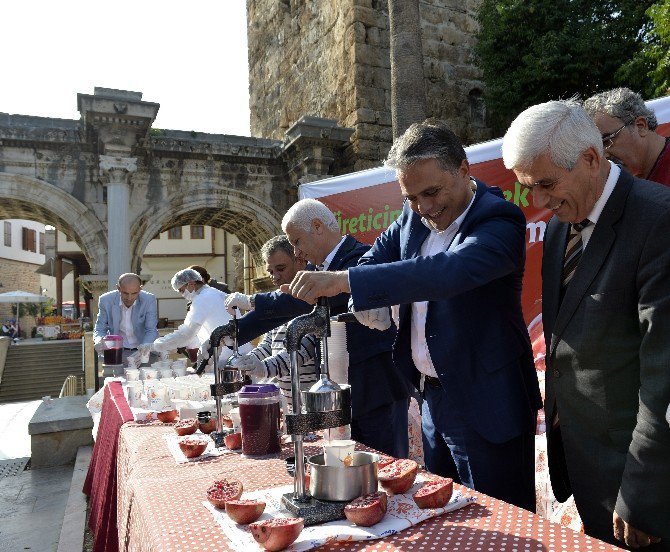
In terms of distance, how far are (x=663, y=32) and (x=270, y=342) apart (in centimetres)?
856

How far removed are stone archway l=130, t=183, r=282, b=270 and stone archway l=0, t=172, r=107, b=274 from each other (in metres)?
0.67

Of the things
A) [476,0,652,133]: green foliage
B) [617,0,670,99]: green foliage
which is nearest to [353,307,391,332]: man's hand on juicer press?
[617,0,670,99]: green foliage

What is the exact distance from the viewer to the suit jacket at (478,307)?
1534mm

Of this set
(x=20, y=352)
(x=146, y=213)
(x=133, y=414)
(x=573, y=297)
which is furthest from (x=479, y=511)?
(x=20, y=352)

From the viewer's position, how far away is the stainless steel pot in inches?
52.6

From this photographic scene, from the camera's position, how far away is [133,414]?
2822 millimetres

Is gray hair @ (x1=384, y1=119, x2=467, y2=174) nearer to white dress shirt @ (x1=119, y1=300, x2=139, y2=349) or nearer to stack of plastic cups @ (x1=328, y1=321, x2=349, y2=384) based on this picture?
stack of plastic cups @ (x1=328, y1=321, x2=349, y2=384)

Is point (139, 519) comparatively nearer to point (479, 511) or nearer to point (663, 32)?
point (479, 511)

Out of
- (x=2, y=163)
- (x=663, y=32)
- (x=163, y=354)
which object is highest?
(x=663, y=32)

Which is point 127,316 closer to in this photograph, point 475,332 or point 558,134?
point 475,332

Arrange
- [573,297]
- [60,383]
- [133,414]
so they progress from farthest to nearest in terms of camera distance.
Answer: [60,383] → [133,414] → [573,297]

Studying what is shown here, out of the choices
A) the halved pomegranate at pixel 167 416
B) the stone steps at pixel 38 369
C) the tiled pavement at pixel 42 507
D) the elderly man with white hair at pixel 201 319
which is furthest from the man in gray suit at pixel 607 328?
the stone steps at pixel 38 369

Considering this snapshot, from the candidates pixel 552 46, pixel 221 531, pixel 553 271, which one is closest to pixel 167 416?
pixel 221 531

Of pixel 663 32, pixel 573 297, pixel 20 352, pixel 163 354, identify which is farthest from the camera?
pixel 20 352
